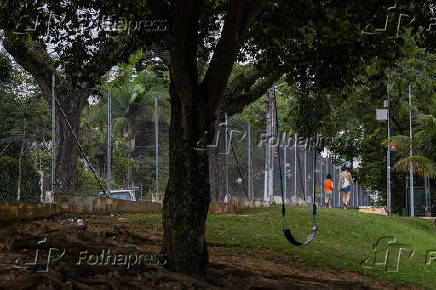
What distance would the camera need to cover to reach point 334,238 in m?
15.0

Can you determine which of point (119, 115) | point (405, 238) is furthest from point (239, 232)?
point (119, 115)

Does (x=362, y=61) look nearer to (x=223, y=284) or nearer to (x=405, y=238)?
(x=223, y=284)

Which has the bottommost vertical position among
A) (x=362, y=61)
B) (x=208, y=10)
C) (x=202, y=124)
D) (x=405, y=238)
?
(x=405, y=238)

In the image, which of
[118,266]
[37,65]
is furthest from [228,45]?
[37,65]

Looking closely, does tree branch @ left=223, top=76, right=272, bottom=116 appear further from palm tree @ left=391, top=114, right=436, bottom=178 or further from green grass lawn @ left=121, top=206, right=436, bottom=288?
palm tree @ left=391, top=114, right=436, bottom=178

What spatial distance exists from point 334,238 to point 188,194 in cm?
782

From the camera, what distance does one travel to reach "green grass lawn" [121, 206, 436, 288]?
11.9 m

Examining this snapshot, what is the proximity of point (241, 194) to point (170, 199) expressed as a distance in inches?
467

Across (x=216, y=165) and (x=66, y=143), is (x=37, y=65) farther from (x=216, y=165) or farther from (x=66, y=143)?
(x=216, y=165)

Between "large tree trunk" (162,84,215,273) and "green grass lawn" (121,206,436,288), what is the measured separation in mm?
3833

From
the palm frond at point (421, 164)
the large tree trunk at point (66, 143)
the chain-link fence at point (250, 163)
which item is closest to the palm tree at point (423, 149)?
the palm frond at point (421, 164)

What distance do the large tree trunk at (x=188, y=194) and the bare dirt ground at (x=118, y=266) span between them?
0.29m

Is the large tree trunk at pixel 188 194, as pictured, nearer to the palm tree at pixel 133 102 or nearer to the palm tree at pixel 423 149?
the palm tree at pixel 423 149

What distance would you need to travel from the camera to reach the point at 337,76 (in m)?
11.0
